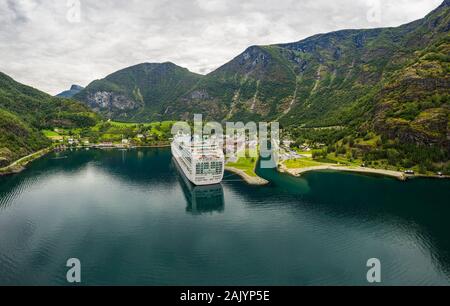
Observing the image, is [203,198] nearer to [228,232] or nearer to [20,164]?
[228,232]

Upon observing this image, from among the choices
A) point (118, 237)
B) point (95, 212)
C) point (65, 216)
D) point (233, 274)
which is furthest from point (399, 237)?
point (65, 216)

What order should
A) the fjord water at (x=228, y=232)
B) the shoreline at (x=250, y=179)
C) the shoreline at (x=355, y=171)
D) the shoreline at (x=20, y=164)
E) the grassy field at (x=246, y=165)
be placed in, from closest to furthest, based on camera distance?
the fjord water at (x=228, y=232) < the shoreline at (x=250, y=179) < the shoreline at (x=355, y=171) < the grassy field at (x=246, y=165) < the shoreline at (x=20, y=164)

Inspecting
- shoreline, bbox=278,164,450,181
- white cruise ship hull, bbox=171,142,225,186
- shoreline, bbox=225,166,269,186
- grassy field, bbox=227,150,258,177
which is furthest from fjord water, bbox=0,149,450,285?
grassy field, bbox=227,150,258,177

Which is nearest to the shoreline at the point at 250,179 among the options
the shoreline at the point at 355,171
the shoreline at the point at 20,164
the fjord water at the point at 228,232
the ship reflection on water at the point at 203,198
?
the fjord water at the point at 228,232

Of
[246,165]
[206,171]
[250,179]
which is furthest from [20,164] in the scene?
[250,179]

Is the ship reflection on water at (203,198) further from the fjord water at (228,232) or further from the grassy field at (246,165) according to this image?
the grassy field at (246,165)
